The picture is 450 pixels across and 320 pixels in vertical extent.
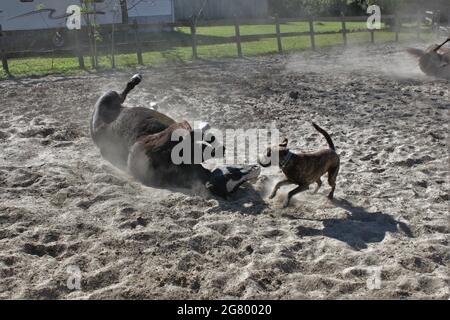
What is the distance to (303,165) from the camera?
17.3ft

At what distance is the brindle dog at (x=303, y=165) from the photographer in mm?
5176

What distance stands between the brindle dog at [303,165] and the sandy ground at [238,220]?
261 millimetres

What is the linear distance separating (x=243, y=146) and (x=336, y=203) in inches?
89.7

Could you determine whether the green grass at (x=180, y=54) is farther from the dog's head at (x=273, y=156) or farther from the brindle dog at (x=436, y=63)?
the dog's head at (x=273, y=156)

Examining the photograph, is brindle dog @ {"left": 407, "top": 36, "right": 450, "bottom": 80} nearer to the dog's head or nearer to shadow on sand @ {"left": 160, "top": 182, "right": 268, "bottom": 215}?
shadow on sand @ {"left": 160, "top": 182, "right": 268, "bottom": 215}

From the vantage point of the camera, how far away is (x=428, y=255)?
4383 mm

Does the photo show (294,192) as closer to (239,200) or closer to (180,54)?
(239,200)

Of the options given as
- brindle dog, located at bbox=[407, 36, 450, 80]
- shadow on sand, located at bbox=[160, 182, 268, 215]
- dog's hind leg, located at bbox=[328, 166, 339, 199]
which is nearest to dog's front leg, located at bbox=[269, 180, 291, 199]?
shadow on sand, located at bbox=[160, 182, 268, 215]

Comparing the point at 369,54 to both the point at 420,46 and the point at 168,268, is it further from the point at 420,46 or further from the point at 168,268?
the point at 168,268

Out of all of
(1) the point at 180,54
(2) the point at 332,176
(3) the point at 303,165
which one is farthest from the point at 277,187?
(1) the point at 180,54

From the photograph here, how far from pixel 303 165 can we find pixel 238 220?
824 mm

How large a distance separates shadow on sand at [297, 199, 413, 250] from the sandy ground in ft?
0.06
